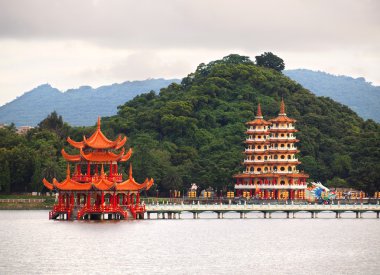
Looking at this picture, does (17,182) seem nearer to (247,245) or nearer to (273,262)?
(247,245)

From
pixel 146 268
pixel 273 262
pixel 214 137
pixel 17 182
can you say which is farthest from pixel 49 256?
pixel 214 137

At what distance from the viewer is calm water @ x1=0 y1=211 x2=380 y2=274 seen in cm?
5712

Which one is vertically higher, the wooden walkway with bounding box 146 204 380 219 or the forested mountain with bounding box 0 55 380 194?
the forested mountain with bounding box 0 55 380 194

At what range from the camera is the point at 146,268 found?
186 ft

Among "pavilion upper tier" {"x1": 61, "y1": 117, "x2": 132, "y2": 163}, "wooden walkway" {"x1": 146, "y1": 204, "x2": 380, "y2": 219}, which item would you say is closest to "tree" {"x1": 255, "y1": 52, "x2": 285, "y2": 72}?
"wooden walkway" {"x1": 146, "y1": 204, "x2": 380, "y2": 219}

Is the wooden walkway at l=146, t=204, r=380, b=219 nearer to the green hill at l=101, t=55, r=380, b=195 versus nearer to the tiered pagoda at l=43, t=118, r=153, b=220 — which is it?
the tiered pagoda at l=43, t=118, r=153, b=220

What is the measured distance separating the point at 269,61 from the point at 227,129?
3737 centimetres

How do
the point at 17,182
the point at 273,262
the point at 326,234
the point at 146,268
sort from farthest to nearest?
the point at 17,182
the point at 326,234
the point at 273,262
the point at 146,268

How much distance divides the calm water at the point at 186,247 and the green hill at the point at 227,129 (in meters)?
31.7

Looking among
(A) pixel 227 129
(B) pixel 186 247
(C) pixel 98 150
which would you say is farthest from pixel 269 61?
(B) pixel 186 247

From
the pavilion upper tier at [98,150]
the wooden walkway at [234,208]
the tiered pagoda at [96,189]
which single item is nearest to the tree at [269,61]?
the wooden walkway at [234,208]

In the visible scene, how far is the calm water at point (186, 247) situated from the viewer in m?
57.1

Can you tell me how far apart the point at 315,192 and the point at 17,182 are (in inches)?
1500

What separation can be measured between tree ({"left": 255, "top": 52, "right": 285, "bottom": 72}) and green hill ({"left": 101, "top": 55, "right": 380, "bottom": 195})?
19.5 feet
